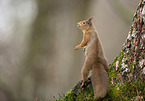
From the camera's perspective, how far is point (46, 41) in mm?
6891

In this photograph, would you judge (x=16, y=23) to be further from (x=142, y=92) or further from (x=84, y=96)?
(x=142, y=92)

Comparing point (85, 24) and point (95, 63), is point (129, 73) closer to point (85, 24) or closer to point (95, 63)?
point (95, 63)

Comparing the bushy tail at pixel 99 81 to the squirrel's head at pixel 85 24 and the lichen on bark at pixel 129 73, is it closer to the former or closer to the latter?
the lichen on bark at pixel 129 73

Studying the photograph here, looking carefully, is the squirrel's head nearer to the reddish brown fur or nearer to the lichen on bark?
the reddish brown fur

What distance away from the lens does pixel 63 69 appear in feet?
24.6

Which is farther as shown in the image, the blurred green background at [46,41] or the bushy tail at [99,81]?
the blurred green background at [46,41]

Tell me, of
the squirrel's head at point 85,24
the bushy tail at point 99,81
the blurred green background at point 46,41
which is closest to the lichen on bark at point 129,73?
the bushy tail at point 99,81

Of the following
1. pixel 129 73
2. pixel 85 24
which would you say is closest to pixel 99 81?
pixel 129 73

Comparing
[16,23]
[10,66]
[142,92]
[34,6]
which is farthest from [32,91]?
[142,92]

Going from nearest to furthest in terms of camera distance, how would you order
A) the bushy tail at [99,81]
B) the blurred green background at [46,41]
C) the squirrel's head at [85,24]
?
the bushy tail at [99,81], the squirrel's head at [85,24], the blurred green background at [46,41]

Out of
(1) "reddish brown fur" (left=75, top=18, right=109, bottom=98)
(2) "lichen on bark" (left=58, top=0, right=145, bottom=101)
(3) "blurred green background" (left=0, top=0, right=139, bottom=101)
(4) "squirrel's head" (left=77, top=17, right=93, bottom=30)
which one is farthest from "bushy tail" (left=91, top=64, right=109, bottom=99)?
(3) "blurred green background" (left=0, top=0, right=139, bottom=101)

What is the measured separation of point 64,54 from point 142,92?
5705 mm

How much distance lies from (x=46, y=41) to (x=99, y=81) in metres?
4.71

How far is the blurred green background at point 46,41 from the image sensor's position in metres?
6.90
